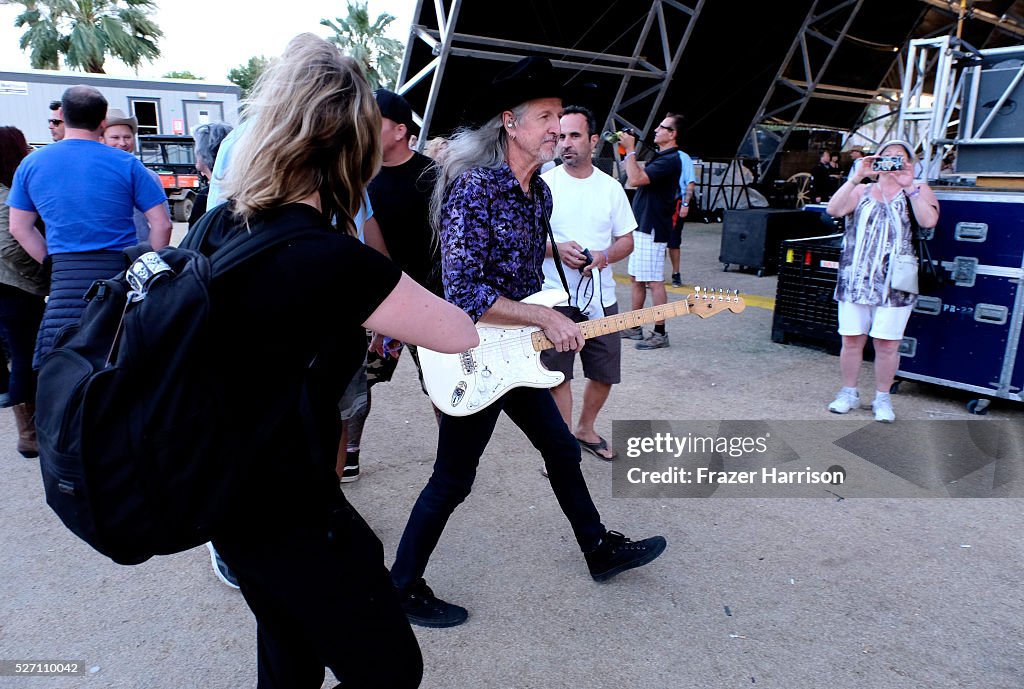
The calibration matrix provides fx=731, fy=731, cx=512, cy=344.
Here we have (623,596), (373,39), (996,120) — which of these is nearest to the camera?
(623,596)

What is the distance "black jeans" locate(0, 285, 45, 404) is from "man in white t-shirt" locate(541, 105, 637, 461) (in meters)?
A: 3.14

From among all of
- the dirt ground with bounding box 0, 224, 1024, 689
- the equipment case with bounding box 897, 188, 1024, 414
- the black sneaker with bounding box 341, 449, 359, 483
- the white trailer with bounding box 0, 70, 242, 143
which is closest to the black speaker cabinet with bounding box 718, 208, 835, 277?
the equipment case with bounding box 897, 188, 1024, 414

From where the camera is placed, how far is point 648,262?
6.66m

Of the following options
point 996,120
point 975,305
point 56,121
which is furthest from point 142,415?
point 996,120

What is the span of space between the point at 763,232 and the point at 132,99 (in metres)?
17.2

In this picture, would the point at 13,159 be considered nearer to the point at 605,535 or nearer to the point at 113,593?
the point at 113,593

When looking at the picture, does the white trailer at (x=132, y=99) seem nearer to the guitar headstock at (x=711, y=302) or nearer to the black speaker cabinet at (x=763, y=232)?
the black speaker cabinet at (x=763, y=232)

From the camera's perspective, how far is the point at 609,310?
4.22 metres

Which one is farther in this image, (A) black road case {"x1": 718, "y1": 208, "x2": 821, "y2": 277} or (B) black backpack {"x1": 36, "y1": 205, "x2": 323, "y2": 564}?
(A) black road case {"x1": 718, "y1": 208, "x2": 821, "y2": 277}

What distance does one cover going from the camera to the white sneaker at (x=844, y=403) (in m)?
4.94

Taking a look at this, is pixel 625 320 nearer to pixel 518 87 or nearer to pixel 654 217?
pixel 518 87

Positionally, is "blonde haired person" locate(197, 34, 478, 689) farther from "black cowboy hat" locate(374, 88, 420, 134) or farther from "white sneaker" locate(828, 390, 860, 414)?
"white sneaker" locate(828, 390, 860, 414)

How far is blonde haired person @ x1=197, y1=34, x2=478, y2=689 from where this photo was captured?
140 cm

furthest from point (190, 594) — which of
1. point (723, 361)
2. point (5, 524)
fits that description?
point (723, 361)
